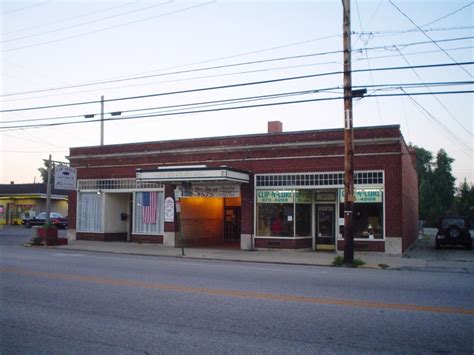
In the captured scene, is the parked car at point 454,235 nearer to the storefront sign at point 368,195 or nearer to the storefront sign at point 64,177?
the storefront sign at point 368,195

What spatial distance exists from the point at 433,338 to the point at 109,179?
23576 millimetres

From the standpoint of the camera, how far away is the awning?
21.7m

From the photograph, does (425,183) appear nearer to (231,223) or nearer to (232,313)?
(231,223)

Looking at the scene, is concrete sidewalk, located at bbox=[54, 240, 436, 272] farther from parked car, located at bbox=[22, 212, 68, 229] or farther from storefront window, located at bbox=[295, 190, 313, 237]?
parked car, located at bbox=[22, 212, 68, 229]

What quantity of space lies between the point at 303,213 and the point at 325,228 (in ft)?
4.31

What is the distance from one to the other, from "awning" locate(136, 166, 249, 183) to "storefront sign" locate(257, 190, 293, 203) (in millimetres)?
1040

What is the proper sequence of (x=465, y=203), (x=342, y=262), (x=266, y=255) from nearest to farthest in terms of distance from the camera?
(x=342, y=262) < (x=266, y=255) < (x=465, y=203)

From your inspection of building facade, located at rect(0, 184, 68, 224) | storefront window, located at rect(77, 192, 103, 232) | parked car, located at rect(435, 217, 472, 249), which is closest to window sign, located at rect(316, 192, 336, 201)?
parked car, located at rect(435, 217, 472, 249)

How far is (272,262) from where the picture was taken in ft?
59.7

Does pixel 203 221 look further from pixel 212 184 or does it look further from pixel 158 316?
pixel 158 316

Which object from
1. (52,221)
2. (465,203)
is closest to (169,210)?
(52,221)

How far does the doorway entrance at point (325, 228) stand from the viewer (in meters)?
22.9

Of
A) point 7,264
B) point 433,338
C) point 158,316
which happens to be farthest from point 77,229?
point 433,338

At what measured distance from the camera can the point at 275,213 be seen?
75.8 feet
